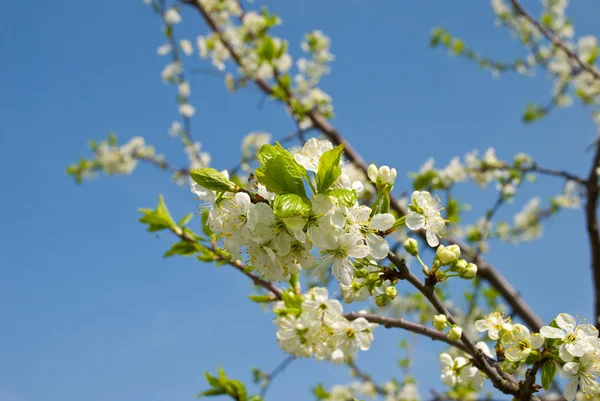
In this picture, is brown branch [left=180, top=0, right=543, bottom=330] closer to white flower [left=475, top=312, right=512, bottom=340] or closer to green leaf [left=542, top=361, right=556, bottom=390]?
white flower [left=475, top=312, right=512, bottom=340]

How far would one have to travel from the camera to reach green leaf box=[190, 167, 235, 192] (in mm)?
1406

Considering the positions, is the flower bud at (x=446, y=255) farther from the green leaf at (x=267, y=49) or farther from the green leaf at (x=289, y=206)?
the green leaf at (x=267, y=49)

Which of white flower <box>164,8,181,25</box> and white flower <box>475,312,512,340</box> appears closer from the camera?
white flower <box>475,312,512,340</box>

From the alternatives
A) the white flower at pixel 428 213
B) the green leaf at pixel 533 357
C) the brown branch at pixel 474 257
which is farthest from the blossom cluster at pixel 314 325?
the brown branch at pixel 474 257

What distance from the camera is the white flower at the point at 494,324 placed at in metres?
1.74

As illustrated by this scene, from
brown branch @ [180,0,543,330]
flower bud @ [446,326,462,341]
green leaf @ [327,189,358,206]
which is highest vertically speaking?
brown branch @ [180,0,543,330]

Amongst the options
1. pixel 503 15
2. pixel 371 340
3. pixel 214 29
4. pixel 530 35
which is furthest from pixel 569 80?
pixel 371 340

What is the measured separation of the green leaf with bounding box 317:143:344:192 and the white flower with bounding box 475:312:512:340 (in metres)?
0.89

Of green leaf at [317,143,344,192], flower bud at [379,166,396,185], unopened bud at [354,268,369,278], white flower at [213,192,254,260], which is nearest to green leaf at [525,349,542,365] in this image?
unopened bud at [354,268,369,278]

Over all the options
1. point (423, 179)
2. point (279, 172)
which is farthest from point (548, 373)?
point (423, 179)

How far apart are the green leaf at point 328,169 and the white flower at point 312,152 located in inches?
2.6

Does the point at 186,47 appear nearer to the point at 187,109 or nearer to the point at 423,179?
the point at 187,109

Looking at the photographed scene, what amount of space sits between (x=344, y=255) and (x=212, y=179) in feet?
1.51

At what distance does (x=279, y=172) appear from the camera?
4.36ft
